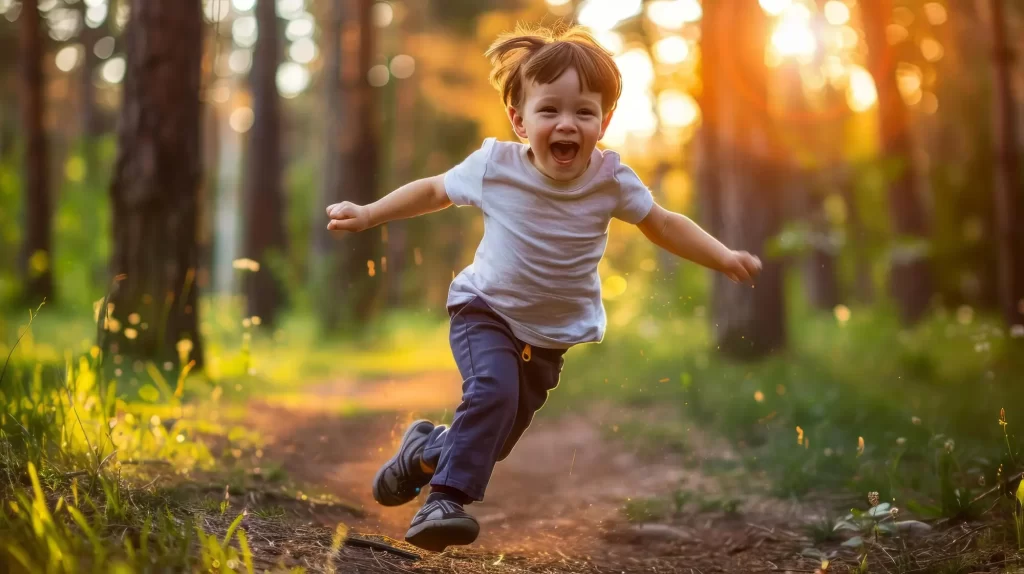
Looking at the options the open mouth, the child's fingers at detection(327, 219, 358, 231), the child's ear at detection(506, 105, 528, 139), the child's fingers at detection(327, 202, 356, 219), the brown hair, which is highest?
the brown hair

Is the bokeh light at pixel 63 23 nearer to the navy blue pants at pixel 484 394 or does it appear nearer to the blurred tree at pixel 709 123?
the blurred tree at pixel 709 123

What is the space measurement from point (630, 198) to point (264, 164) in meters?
13.5

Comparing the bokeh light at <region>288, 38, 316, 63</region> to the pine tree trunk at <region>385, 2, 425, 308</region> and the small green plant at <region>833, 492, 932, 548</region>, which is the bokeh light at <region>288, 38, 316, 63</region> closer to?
the pine tree trunk at <region>385, 2, 425, 308</region>

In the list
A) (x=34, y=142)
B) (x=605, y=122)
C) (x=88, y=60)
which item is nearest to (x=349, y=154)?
(x=34, y=142)

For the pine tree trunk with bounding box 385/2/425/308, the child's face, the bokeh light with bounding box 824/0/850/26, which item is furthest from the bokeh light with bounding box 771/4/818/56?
the pine tree trunk with bounding box 385/2/425/308

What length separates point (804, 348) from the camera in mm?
9539

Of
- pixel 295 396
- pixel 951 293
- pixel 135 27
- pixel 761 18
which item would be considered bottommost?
pixel 295 396

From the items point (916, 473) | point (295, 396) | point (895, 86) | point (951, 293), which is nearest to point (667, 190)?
point (951, 293)

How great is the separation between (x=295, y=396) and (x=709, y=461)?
12.3 feet

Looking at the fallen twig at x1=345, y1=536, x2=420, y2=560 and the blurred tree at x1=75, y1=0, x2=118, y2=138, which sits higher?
the blurred tree at x1=75, y1=0, x2=118, y2=138

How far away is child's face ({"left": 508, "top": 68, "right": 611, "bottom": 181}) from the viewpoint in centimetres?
339

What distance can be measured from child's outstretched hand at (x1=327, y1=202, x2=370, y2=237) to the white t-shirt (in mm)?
371

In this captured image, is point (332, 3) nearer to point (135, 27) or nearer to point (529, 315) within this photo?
point (135, 27)

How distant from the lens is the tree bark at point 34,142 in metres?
15.7
